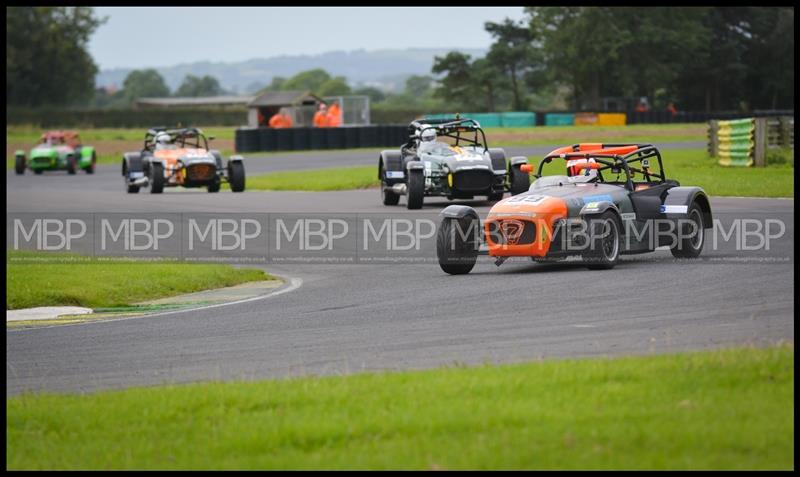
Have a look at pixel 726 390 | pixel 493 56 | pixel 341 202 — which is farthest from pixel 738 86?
pixel 726 390

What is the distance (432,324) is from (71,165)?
1423 inches

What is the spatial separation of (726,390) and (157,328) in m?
6.72

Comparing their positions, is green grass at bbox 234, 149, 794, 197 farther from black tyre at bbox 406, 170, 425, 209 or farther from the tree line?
the tree line

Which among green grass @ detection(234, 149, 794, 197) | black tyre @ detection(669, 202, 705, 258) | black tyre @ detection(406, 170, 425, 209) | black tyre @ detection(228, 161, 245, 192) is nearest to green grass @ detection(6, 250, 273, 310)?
black tyre @ detection(669, 202, 705, 258)

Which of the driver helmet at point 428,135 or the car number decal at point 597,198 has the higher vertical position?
the driver helmet at point 428,135

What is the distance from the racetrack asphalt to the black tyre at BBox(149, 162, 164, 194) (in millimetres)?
15231

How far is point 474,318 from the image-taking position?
480 inches

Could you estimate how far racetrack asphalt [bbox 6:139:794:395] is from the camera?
10156 mm

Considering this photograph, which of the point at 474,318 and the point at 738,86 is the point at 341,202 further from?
the point at 738,86

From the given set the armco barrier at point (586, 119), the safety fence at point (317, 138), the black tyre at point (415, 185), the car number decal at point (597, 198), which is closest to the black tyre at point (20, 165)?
the safety fence at point (317, 138)

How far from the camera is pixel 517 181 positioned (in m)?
24.2

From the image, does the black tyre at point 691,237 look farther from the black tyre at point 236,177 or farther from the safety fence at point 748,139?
the black tyre at point 236,177

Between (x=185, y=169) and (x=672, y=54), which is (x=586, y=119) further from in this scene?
(x=185, y=169)

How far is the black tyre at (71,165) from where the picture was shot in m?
46.2
